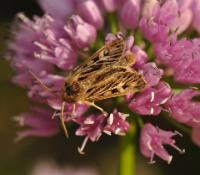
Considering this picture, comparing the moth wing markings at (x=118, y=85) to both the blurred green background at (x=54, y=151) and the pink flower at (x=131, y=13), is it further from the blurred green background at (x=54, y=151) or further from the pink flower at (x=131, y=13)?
the blurred green background at (x=54, y=151)

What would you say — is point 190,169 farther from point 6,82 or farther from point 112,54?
point 112,54

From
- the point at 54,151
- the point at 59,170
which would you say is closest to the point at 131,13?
the point at 59,170

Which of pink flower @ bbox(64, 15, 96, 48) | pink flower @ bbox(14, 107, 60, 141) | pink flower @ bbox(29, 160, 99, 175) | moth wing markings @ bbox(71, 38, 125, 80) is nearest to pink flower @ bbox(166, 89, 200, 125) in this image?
moth wing markings @ bbox(71, 38, 125, 80)

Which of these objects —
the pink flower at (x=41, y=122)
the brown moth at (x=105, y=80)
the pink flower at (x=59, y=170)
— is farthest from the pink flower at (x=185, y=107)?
the pink flower at (x=59, y=170)

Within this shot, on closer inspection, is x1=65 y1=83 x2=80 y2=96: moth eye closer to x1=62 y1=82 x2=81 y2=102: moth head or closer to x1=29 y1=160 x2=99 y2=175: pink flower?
x1=62 y1=82 x2=81 y2=102: moth head

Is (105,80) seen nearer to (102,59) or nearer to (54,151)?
(102,59)

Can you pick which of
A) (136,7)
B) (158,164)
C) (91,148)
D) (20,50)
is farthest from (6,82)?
(136,7)
